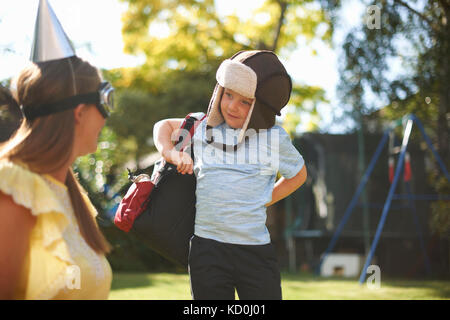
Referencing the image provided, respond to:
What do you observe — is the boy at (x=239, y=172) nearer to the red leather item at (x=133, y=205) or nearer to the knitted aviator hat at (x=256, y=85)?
the knitted aviator hat at (x=256, y=85)

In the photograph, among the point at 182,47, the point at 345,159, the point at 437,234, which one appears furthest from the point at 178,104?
the point at 437,234

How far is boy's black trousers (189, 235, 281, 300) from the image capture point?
2.19m

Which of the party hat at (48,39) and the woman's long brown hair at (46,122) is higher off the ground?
the party hat at (48,39)

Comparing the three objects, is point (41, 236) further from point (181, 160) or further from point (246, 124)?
point (246, 124)

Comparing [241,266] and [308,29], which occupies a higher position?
[308,29]

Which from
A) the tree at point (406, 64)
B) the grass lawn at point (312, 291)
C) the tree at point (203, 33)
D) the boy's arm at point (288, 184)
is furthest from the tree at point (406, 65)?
the boy's arm at point (288, 184)

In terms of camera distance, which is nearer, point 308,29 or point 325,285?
point 325,285

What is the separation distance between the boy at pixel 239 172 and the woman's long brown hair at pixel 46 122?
89 cm

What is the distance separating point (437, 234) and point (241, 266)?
7879 mm

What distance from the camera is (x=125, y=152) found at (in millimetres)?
18531

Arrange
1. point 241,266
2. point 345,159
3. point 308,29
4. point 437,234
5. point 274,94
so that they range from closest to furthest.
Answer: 1. point 241,266
2. point 274,94
3. point 437,234
4. point 345,159
5. point 308,29

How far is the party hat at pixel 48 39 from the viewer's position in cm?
142

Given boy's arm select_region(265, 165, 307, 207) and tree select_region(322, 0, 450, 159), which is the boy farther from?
tree select_region(322, 0, 450, 159)
